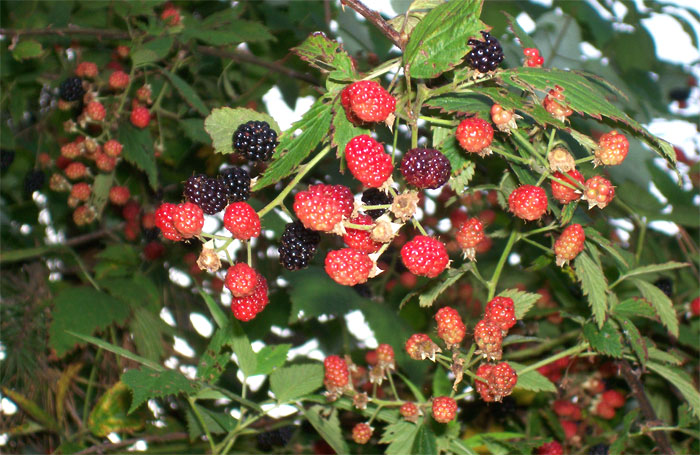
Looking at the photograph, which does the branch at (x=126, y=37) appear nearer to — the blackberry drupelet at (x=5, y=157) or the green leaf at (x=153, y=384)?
the blackberry drupelet at (x=5, y=157)

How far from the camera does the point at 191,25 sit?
5.31 feet

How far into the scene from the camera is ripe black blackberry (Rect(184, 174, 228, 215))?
2.65ft

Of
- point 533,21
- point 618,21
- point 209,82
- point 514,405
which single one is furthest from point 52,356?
point 618,21

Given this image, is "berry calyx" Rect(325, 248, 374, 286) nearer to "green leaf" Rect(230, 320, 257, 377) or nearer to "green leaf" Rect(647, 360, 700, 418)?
"green leaf" Rect(230, 320, 257, 377)

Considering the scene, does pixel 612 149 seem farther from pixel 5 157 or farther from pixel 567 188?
pixel 5 157

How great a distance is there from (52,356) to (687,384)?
1.46 m

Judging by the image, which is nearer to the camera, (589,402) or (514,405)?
(514,405)

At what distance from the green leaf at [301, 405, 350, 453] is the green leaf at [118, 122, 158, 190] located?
24.3 inches

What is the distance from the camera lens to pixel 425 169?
2.44ft

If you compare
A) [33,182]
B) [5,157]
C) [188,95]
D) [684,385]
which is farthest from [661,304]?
[5,157]

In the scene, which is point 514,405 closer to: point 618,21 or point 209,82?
point 209,82

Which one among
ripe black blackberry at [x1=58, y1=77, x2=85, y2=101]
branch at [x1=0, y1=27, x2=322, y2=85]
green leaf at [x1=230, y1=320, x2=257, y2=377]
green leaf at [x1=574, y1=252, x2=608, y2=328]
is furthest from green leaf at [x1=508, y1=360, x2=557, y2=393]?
Result: ripe black blackberry at [x1=58, y1=77, x2=85, y2=101]

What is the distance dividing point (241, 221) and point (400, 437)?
504mm

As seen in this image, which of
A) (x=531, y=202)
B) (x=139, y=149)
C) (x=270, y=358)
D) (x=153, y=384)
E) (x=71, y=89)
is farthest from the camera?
(x=71, y=89)
